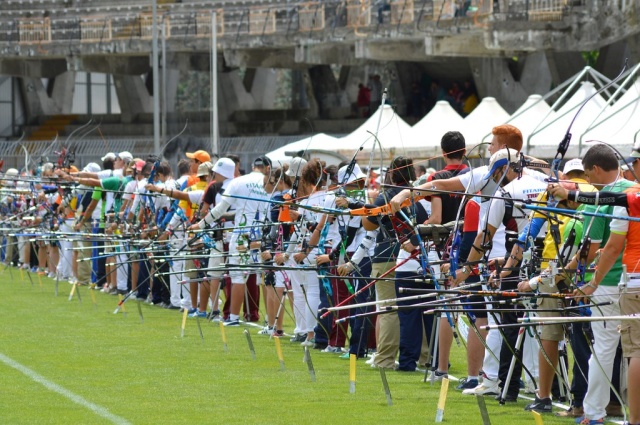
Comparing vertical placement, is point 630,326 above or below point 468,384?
above

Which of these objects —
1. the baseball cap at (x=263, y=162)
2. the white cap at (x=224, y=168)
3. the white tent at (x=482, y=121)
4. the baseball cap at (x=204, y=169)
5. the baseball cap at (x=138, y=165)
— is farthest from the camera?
the white tent at (x=482, y=121)

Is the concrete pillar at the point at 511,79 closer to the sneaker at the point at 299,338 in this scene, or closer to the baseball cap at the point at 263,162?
the baseball cap at the point at 263,162

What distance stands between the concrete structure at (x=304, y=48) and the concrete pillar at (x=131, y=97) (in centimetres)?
5

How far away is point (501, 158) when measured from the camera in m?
9.45

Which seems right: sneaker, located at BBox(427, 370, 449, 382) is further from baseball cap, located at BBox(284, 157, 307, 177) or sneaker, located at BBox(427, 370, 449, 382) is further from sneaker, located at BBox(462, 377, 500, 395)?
baseball cap, located at BBox(284, 157, 307, 177)

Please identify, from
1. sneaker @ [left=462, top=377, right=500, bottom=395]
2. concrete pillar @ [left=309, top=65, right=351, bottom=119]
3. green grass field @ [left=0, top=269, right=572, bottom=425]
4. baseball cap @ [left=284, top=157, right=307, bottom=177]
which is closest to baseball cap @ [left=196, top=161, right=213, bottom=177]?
green grass field @ [left=0, top=269, right=572, bottom=425]

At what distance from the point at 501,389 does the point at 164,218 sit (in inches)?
319

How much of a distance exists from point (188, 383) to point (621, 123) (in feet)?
28.0

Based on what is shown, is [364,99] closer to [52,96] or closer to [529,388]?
[52,96]

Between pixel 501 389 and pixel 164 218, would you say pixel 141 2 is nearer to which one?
pixel 164 218

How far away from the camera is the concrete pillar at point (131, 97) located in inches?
1956

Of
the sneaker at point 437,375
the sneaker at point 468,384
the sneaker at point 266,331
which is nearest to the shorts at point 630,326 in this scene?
the sneaker at point 468,384

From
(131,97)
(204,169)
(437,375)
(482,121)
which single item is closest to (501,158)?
(437,375)

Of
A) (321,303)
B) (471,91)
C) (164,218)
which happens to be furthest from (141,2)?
(321,303)
